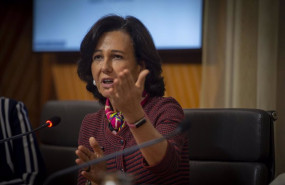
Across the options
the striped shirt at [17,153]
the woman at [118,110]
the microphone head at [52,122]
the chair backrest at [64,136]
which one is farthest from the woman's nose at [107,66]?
the striped shirt at [17,153]

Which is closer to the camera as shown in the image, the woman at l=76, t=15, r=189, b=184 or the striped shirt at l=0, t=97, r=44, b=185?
the woman at l=76, t=15, r=189, b=184

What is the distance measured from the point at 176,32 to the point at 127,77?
124 centimetres

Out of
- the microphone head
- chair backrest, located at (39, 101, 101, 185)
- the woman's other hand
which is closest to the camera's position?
the woman's other hand

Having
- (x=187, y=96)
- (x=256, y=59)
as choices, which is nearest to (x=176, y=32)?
(x=187, y=96)

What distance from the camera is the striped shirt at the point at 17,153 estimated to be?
1.62 m

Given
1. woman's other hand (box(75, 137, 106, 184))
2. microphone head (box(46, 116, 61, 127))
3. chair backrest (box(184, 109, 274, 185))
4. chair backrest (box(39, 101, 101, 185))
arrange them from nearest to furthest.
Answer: woman's other hand (box(75, 137, 106, 184)) < microphone head (box(46, 116, 61, 127)) < chair backrest (box(184, 109, 274, 185)) < chair backrest (box(39, 101, 101, 185))

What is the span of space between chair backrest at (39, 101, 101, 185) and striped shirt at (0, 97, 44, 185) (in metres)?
0.13

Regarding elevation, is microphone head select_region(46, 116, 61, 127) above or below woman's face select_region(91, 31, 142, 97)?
Answer: below

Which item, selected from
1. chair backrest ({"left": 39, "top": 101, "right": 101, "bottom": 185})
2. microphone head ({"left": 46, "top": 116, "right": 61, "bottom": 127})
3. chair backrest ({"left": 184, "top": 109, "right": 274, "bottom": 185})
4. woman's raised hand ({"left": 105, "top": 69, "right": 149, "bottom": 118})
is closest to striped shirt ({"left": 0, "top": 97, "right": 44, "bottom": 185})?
chair backrest ({"left": 39, "top": 101, "right": 101, "bottom": 185})

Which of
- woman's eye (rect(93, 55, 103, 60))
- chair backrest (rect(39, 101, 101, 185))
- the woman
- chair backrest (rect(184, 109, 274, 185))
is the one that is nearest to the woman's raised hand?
the woman

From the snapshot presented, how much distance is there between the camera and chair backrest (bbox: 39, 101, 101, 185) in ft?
5.84

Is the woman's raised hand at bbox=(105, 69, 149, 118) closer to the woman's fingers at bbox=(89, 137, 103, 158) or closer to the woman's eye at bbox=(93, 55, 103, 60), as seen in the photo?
the woman's fingers at bbox=(89, 137, 103, 158)

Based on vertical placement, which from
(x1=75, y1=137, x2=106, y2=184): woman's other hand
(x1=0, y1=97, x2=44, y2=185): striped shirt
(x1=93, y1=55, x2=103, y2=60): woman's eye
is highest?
(x1=93, y1=55, x2=103, y2=60): woman's eye

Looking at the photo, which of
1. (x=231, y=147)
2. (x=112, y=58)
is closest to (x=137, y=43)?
(x=112, y=58)
